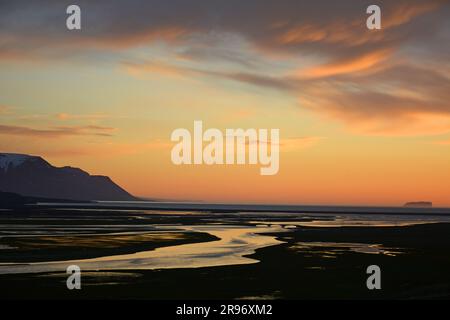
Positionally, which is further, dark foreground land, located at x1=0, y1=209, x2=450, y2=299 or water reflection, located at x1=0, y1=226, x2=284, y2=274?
water reflection, located at x1=0, y1=226, x2=284, y2=274

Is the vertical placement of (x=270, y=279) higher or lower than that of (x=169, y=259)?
lower

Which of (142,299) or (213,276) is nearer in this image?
(142,299)

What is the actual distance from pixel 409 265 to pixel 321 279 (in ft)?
31.0

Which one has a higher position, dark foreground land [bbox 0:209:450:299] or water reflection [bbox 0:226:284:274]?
water reflection [bbox 0:226:284:274]

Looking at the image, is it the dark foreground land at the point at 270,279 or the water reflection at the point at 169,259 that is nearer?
the dark foreground land at the point at 270,279

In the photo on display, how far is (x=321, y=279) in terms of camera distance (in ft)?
109

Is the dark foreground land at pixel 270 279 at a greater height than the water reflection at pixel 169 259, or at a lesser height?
lesser

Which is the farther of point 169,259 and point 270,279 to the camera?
point 169,259
